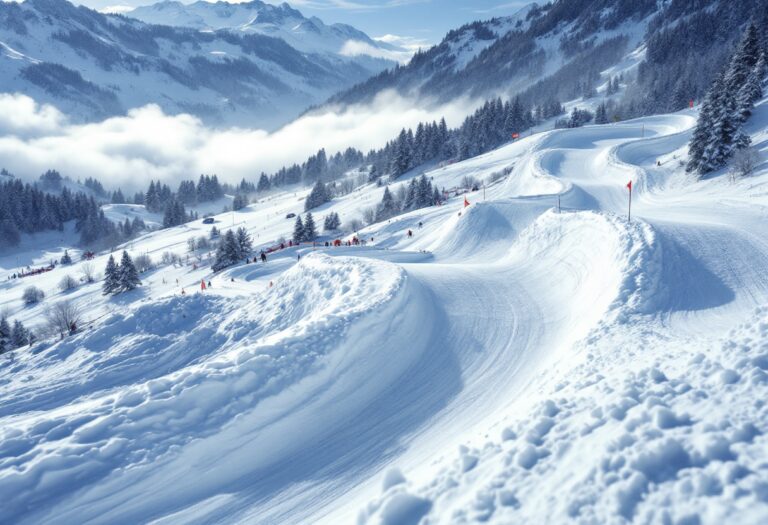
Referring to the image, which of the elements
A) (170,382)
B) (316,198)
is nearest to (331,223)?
(316,198)

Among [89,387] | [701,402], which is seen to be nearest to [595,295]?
[701,402]

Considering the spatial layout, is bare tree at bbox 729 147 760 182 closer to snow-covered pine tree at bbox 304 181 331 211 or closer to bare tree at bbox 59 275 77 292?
snow-covered pine tree at bbox 304 181 331 211

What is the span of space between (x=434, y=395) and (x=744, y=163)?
111 feet

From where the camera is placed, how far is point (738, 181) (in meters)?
30.9

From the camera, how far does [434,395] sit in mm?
10055

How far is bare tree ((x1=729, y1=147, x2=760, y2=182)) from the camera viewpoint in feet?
102

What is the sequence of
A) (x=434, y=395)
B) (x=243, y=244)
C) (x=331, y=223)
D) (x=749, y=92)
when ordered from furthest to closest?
1. (x=331, y=223)
2. (x=243, y=244)
3. (x=749, y=92)
4. (x=434, y=395)

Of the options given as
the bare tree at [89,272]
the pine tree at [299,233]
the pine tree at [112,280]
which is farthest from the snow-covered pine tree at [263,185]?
the pine tree at [112,280]

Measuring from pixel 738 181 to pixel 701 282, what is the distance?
25.3 metres

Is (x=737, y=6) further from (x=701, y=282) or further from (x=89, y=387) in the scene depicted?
(x=89, y=387)

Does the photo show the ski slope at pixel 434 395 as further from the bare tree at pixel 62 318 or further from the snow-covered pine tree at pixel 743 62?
the snow-covered pine tree at pixel 743 62

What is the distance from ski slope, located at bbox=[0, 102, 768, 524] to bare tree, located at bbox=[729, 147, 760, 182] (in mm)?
14368

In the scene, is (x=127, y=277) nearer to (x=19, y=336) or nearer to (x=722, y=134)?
→ (x=19, y=336)

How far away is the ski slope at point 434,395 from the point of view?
525cm
